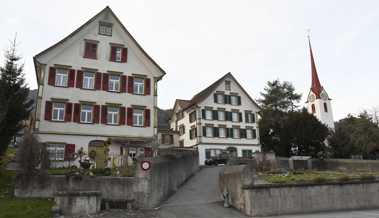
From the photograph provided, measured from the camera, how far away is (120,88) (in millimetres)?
28500

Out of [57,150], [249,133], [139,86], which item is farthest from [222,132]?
[57,150]

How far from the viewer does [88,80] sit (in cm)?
2773

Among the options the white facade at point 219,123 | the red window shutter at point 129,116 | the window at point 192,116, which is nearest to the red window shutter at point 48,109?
the red window shutter at point 129,116

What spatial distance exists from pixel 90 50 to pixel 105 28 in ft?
8.73

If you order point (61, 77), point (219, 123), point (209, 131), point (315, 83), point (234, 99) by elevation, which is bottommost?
point (209, 131)

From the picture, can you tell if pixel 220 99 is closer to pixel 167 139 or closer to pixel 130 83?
pixel 167 139

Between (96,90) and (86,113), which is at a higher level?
(96,90)

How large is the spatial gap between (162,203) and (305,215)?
298 inches

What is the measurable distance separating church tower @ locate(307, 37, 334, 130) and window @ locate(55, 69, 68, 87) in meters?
53.1

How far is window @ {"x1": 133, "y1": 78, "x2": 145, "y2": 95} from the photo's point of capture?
95.5ft

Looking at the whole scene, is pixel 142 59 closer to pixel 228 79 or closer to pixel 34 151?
pixel 34 151

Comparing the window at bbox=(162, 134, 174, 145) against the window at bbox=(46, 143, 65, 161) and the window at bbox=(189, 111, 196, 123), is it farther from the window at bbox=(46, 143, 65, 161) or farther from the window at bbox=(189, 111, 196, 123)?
the window at bbox=(46, 143, 65, 161)

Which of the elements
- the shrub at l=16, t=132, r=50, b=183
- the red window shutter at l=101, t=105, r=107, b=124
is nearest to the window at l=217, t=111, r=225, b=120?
the red window shutter at l=101, t=105, r=107, b=124

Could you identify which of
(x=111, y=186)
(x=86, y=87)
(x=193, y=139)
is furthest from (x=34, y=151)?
(x=193, y=139)
